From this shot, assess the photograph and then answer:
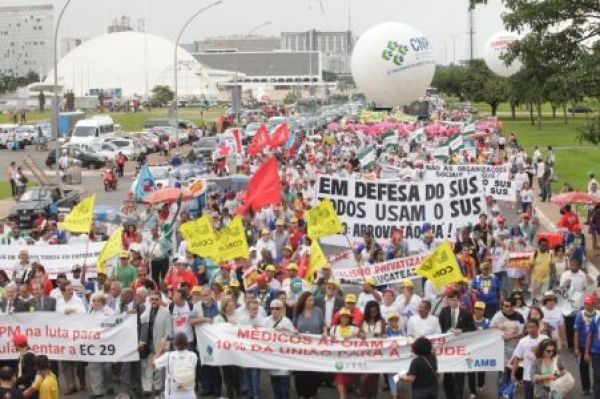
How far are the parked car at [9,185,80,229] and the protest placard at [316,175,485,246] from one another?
44.3 ft

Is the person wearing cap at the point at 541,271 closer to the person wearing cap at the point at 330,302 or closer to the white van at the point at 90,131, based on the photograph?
the person wearing cap at the point at 330,302

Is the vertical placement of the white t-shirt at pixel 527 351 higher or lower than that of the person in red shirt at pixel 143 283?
lower

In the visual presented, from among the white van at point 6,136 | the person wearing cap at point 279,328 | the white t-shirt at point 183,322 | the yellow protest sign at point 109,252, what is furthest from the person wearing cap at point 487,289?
the white van at point 6,136

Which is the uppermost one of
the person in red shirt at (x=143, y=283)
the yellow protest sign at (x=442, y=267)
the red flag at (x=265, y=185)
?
the red flag at (x=265, y=185)

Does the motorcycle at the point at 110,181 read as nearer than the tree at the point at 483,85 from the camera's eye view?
Yes

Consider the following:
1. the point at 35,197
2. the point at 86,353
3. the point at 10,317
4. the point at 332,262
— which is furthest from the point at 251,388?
the point at 35,197

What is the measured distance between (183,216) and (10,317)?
8.38 metres

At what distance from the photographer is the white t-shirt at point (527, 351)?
11.5 m

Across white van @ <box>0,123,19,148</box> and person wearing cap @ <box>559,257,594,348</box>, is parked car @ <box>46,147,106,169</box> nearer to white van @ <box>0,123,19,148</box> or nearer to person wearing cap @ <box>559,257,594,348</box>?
white van @ <box>0,123,19,148</box>

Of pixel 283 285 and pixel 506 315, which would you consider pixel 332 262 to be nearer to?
pixel 283 285

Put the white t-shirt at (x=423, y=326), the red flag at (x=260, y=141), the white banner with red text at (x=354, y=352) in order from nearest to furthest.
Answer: the white banner with red text at (x=354, y=352) < the white t-shirt at (x=423, y=326) < the red flag at (x=260, y=141)

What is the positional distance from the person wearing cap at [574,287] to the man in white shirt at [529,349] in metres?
3.04

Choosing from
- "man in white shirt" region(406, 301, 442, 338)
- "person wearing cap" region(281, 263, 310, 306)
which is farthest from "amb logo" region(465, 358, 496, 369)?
"person wearing cap" region(281, 263, 310, 306)

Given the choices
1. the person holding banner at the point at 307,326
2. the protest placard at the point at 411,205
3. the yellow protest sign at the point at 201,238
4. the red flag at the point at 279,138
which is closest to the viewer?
the person holding banner at the point at 307,326
